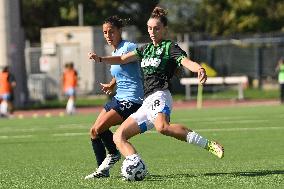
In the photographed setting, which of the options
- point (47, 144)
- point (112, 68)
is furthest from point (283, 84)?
point (112, 68)

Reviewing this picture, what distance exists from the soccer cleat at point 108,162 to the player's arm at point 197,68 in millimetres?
1720

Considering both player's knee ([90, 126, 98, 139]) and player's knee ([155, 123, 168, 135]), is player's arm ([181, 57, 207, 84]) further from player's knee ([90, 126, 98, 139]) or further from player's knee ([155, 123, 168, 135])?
player's knee ([90, 126, 98, 139])

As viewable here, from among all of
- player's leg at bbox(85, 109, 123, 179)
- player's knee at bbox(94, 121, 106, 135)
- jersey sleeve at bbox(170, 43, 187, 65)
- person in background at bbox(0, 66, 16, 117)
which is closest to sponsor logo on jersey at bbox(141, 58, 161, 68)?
jersey sleeve at bbox(170, 43, 187, 65)

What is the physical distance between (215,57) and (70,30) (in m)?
8.53

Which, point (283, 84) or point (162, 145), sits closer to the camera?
point (162, 145)

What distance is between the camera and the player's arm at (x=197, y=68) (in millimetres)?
10623

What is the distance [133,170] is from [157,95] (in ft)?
3.18

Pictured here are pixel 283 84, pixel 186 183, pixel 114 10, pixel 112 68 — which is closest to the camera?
pixel 186 183

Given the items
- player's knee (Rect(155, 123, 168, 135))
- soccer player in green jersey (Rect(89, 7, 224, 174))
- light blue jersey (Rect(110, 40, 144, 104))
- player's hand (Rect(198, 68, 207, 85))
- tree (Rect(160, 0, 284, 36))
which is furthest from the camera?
tree (Rect(160, 0, 284, 36))

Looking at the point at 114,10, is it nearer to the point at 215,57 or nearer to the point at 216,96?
the point at 215,57

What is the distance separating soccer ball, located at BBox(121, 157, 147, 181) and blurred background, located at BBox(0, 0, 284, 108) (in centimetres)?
3516

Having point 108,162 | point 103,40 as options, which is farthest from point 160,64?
point 103,40

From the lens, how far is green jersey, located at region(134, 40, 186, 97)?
37.8 ft

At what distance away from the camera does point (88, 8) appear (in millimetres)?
68938
